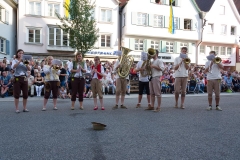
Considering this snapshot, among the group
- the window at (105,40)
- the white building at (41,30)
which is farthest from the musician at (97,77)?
the window at (105,40)

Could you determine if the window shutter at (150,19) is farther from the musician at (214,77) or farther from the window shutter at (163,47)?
the musician at (214,77)

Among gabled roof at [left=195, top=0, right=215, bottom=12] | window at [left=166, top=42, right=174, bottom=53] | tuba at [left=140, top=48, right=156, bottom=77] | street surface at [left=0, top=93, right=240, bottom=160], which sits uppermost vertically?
gabled roof at [left=195, top=0, right=215, bottom=12]

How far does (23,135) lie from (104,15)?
2713 cm

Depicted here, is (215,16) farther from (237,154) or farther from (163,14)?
(237,154)

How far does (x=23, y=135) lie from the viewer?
5246 mm

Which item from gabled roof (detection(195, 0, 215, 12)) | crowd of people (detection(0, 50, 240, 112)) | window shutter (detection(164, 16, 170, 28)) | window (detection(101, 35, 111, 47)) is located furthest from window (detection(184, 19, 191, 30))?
crowd of people (detection(0, 50, 240, 112))

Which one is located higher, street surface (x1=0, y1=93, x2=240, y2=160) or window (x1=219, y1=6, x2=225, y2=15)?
window (x1=219, y1=6, x2=225, y2=15)

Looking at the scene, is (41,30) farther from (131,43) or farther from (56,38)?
(131,43)

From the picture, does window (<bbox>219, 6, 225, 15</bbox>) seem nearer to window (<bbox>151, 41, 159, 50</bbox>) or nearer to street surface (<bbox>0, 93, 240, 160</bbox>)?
window (<bbox>151, 41, 159, 50</bbox>)

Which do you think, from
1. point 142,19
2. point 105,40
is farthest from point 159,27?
point 105,40

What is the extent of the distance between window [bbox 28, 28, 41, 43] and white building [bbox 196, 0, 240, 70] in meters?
21.2

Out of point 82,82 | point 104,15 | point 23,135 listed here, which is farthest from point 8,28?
point 23,135

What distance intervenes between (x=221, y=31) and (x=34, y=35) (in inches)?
1009

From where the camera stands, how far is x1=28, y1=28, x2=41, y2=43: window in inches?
1110
